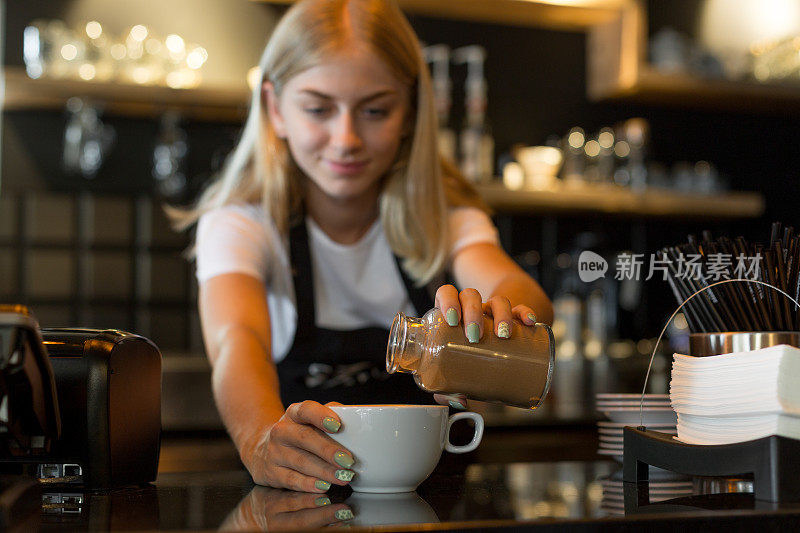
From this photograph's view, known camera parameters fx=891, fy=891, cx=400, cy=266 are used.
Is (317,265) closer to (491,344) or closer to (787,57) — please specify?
(491,344)

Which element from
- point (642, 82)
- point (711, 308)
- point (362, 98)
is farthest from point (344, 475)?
point (642, 82)

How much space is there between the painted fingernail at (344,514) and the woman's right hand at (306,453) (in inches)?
3.1

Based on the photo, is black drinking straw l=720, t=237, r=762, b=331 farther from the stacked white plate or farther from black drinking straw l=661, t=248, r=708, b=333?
the stacked white plate

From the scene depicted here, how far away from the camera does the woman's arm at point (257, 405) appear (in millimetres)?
792

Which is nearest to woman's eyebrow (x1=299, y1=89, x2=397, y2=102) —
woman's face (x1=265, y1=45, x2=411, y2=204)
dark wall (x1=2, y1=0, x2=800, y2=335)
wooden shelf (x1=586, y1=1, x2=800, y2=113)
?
woman's face (x1=265, y1=45, x2=411, y2=204)

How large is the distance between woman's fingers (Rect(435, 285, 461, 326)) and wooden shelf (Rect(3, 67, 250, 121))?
2.12 meters

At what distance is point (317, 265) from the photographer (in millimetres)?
1492

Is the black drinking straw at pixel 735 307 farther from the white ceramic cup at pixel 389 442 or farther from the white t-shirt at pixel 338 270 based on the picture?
the white t-shirt at pixel 338 270

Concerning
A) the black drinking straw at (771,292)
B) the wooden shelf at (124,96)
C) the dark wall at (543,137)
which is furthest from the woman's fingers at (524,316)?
the dark wall at (543,137)

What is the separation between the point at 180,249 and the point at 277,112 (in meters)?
1.57

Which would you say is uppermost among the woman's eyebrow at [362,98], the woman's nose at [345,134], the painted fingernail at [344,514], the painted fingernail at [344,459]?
the woman's eyebrow at [362,98]

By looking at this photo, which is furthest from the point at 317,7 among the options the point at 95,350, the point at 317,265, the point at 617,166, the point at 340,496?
the point at 617,166

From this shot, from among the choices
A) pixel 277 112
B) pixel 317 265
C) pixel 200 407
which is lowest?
pixel 200 407

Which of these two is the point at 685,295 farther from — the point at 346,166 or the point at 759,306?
the point at 346,166
